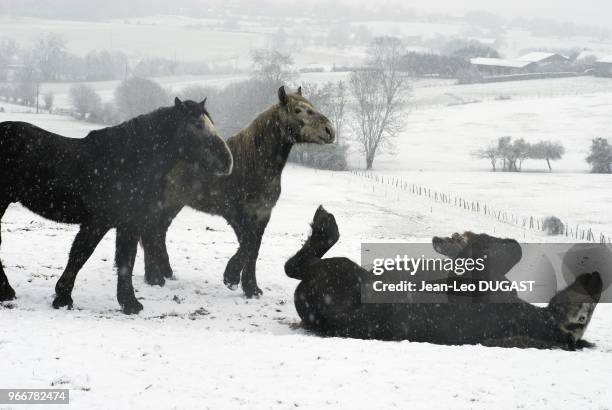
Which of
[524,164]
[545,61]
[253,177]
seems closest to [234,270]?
[253,177]

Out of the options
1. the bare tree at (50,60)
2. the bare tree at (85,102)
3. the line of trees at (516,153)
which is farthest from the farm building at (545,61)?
the bare tree at (50,60)

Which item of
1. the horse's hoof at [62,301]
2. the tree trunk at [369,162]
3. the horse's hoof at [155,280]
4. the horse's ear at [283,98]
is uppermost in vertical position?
the horse's ear at [283,98]

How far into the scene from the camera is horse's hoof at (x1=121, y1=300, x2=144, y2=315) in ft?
25.8

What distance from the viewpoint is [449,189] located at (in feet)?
161

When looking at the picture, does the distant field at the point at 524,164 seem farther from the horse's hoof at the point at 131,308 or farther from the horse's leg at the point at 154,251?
the horse's hoof at the point at 131,308

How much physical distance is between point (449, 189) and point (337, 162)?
14483 mm

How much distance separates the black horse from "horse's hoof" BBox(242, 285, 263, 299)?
1800 mm

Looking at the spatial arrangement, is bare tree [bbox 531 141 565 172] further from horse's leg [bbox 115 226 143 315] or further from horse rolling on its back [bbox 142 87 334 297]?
horse's leg [bbox 115 226 143 315]

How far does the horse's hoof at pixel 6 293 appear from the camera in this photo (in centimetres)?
761

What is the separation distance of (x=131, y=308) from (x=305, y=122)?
354cm

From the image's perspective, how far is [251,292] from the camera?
930cm

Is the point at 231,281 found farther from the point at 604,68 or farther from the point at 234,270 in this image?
Answer: the point at 604,68

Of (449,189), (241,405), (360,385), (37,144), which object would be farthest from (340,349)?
(449,189)

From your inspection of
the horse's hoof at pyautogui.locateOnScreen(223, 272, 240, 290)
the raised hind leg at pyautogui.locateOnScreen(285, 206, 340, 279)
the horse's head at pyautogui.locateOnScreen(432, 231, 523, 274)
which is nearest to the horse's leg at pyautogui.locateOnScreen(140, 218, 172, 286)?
the horse's hoof at pyautogui.locateOnScreen(223, 272, 240, 290)
